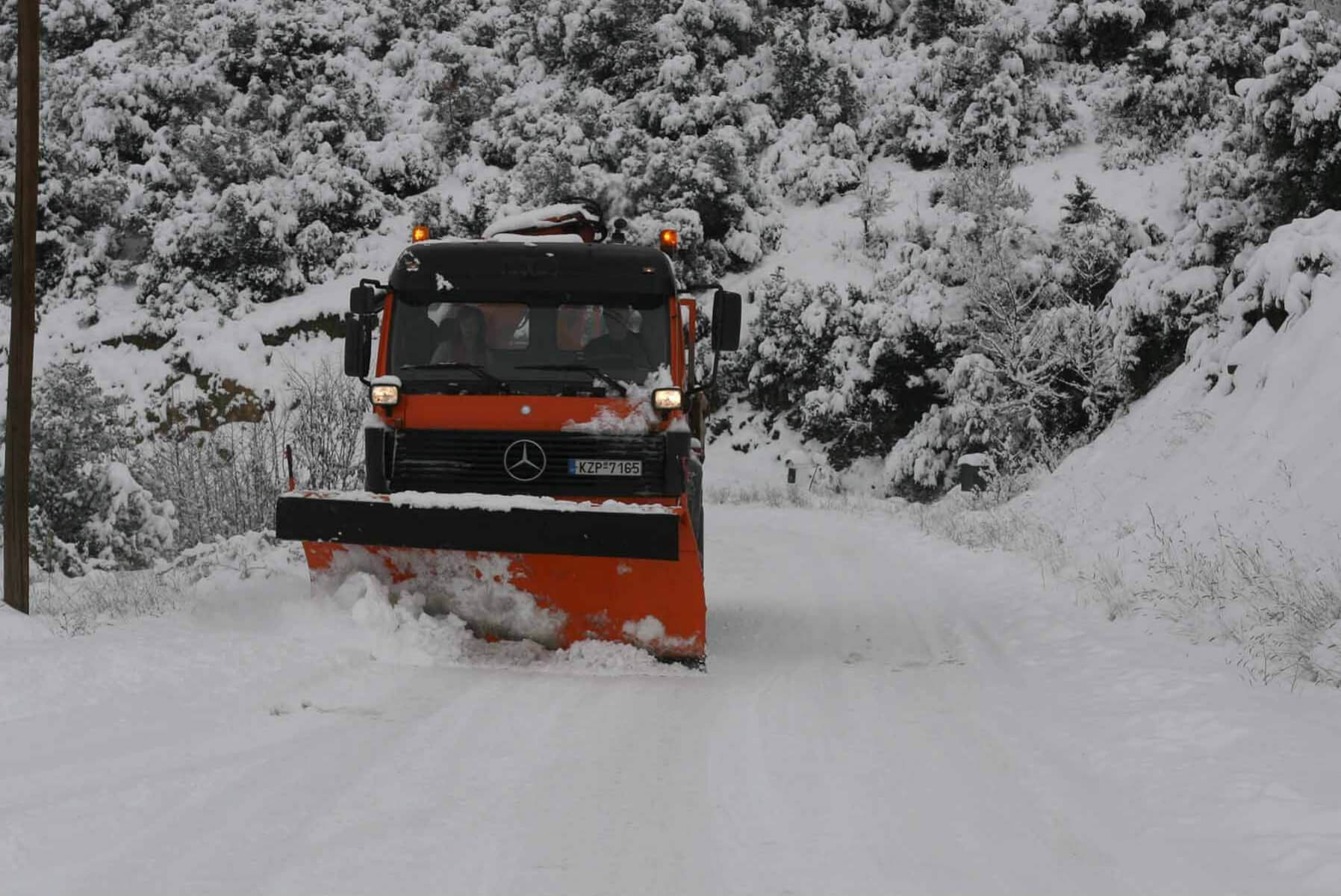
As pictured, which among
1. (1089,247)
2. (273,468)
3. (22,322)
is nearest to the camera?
(22,322)

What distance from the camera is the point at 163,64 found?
132ft

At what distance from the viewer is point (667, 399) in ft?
22.4

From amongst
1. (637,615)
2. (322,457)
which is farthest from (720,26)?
(637,615)

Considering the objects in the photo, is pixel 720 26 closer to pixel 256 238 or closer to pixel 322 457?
pixel 256 238

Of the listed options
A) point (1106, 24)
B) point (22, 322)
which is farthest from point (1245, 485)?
point (1106, 24)

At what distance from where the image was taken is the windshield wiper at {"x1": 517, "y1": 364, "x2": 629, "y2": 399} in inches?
271

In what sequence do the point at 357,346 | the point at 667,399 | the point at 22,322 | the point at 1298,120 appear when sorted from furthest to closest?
the point at 1298,120 → the point at 357,346 → the point at 22,322 → the point at 667,399

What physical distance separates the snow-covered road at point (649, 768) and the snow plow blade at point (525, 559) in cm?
35

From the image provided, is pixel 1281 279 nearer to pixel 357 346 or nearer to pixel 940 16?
pixel 357 346

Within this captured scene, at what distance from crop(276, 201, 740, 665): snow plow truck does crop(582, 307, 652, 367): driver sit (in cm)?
1

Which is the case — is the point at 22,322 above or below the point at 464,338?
above

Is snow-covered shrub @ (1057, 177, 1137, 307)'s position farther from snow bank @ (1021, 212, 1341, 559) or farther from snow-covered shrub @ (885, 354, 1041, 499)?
snow bank @ (1021, 212, 1341, 559)

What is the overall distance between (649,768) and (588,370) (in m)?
3.13

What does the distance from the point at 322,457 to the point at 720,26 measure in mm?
30419
